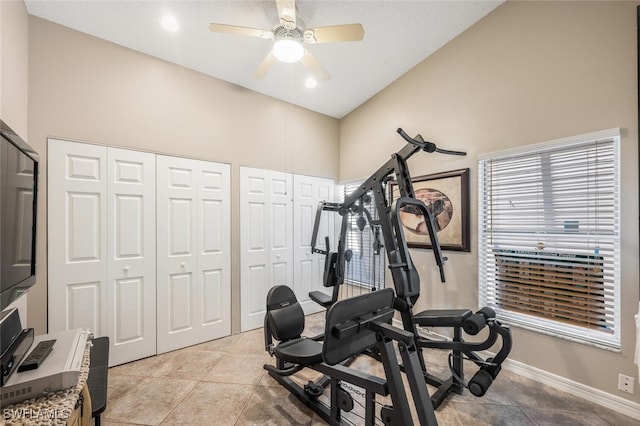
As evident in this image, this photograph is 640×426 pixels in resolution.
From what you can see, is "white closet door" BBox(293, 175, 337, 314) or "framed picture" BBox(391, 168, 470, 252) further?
"white closet door" BBox(293, 175, 337, 314)

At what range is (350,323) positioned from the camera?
54.3 inches

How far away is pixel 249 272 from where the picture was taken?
364cm

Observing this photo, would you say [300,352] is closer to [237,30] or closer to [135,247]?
[135,247]

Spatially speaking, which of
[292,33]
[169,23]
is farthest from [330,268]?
[169,23]

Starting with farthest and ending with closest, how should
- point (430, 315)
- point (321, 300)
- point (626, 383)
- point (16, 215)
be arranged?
point (321, 300), point (430, 315), point (626, 383), point (16, 215)

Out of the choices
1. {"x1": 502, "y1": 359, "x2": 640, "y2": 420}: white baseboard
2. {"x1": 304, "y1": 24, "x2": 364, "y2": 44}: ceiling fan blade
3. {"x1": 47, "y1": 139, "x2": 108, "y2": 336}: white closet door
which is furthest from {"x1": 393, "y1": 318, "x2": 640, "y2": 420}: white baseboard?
{"x1": 47, "y1": 139, "x2": 108, "y2": 336}: white closet door

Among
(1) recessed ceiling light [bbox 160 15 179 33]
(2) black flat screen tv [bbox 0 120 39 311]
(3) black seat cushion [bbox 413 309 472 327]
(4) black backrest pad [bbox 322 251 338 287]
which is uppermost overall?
(1) recessed ceiling light [bbox 160 15 179 33]

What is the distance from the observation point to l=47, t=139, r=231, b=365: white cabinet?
8.29ft

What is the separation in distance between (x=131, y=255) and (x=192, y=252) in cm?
60

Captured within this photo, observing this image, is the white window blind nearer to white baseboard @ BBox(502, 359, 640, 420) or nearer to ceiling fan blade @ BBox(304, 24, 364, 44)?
white baseboard @ BBox(502, 359, 640, 420)

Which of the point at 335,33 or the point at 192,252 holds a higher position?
the point at 335,33

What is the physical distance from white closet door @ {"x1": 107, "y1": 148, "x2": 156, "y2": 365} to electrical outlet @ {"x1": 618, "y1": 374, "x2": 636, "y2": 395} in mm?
4198

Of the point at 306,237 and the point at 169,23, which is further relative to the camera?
the point at 306,237

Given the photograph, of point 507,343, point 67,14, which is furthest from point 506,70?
point 67,14
